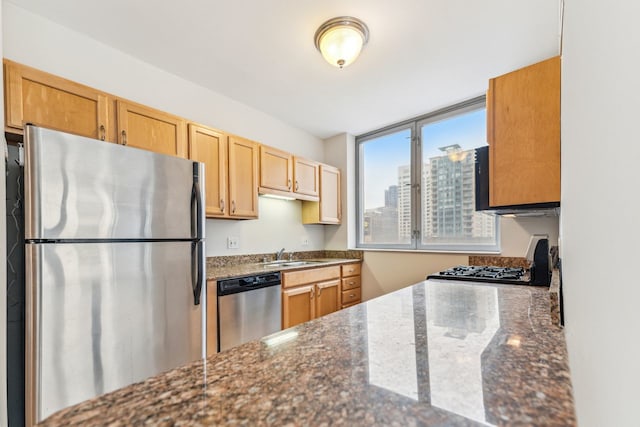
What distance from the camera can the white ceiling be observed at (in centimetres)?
176

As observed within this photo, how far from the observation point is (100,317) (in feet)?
4.74

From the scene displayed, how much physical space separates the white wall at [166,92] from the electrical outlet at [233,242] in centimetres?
5

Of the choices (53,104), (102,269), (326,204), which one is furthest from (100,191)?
(326,204)

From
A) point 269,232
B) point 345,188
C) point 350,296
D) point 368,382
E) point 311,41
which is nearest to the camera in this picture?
point 368,382

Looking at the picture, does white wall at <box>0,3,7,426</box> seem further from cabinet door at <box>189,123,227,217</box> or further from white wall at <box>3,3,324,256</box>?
cabinet door at <box>189,123,227,217</box>

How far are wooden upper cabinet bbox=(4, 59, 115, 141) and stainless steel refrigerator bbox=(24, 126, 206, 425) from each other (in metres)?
0.42

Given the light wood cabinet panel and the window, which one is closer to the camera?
the window

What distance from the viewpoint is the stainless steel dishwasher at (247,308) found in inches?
83.7

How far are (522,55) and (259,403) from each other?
111 inches

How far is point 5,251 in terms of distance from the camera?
1.33 meters

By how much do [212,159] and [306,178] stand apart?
1.18 m

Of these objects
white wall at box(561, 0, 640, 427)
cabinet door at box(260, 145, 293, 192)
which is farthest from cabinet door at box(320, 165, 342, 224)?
white wall at box(561, 0, 640, 427)

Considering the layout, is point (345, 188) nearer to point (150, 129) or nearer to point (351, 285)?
point (351, 285)

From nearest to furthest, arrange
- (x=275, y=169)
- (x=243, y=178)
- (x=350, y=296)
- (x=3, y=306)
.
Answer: (x=3, y=306), (x=243, y=178), (x=275, y=169), (x=350, y=296)
